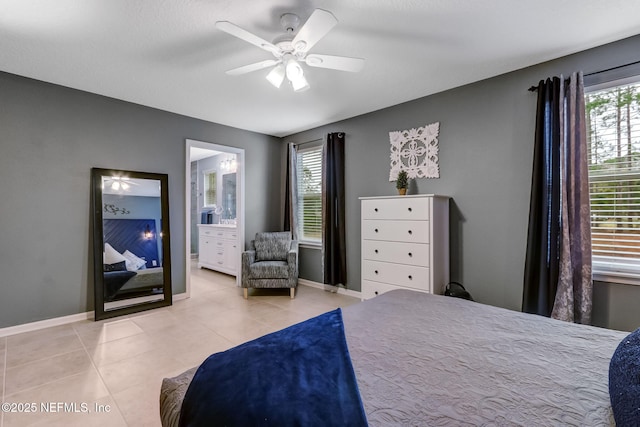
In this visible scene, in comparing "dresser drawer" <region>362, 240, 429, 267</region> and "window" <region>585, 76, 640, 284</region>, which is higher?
"window" <region>585, 76, 640, 284</region>

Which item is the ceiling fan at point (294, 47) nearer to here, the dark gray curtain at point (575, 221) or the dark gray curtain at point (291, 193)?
the dark gray curtain at point (575, 221)

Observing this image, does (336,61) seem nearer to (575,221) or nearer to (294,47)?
(294,47)

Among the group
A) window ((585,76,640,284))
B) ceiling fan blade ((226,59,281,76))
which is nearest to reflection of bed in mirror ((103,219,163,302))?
ceiling fan blade ((226,59,281,76))

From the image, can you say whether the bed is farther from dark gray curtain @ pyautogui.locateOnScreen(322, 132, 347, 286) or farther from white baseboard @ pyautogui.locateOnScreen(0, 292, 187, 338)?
white baseboard @ pyautogui.locateOnScreen(0, 292, 187, 338)

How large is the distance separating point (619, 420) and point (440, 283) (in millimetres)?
2466

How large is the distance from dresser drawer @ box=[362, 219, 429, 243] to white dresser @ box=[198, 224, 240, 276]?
2365 mm

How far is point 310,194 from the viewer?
4.87m

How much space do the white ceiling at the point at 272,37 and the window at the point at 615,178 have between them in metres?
0.51

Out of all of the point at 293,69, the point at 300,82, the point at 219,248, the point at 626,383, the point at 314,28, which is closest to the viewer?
the point at 626,383

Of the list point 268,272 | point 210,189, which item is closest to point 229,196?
point 210,189

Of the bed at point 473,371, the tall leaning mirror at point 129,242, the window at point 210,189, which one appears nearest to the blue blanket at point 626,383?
the bed at point 473,371

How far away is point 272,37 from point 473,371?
8.22 ft

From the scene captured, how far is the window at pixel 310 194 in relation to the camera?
476 cm

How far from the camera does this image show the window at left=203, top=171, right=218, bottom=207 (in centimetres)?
680
